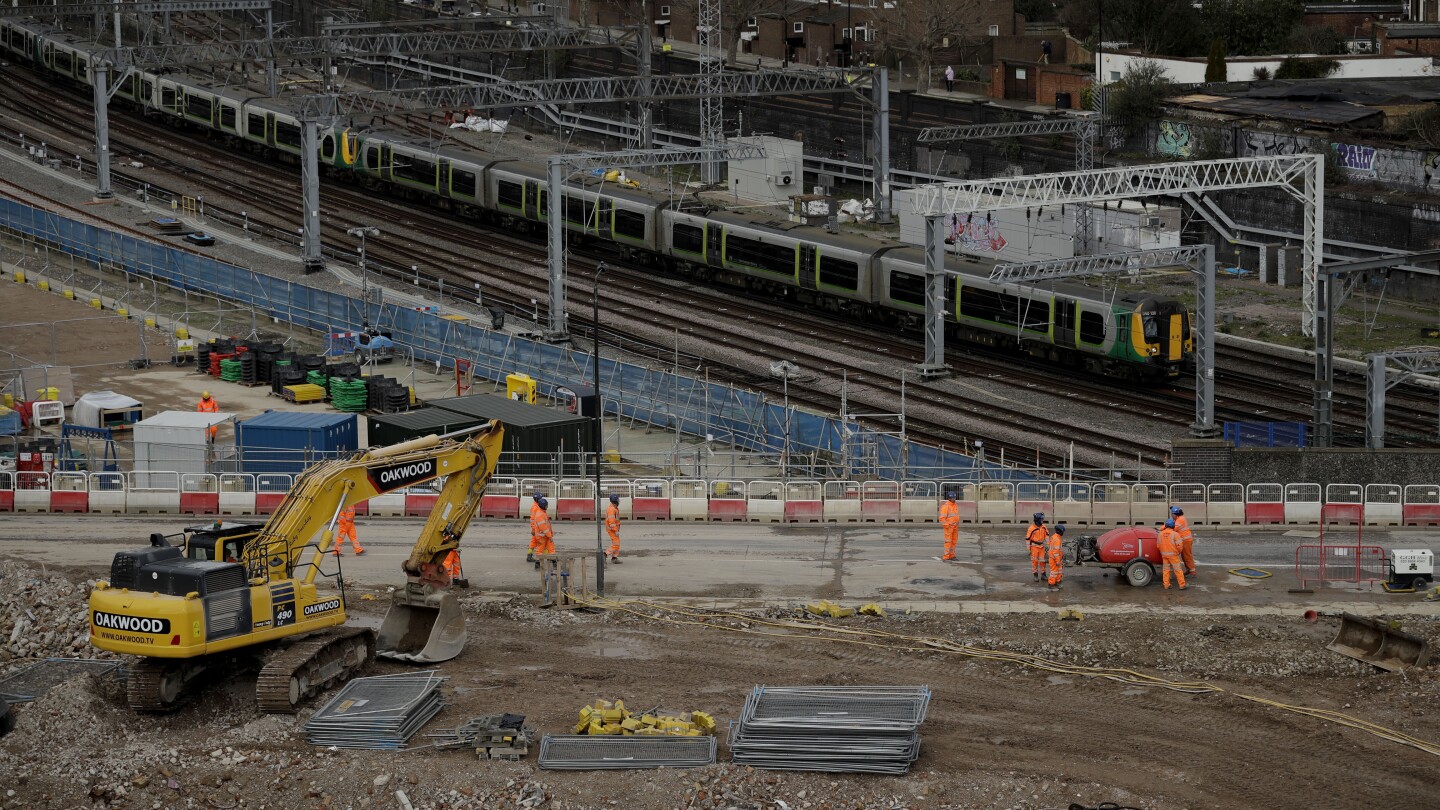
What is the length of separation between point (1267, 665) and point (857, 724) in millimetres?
6934

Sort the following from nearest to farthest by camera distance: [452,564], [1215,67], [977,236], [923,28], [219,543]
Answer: [219,543] → [452,564] → [977,236] → [1215,67] → [923,28]

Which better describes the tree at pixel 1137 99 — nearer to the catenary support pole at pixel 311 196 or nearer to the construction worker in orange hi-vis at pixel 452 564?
the catenary support pole at pixel 311 196

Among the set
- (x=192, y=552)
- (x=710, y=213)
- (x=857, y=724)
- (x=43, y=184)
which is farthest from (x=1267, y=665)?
(x=43, y=184)

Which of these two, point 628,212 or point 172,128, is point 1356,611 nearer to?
point 628,212

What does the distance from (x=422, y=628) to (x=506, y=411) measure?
12876mm

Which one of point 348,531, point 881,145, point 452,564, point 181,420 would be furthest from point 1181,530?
point 881,145

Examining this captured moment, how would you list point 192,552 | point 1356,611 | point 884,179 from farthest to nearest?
point 884,179 < point 1356,611 < point 192,552

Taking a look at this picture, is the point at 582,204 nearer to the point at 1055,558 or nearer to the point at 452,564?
the point at 452,564

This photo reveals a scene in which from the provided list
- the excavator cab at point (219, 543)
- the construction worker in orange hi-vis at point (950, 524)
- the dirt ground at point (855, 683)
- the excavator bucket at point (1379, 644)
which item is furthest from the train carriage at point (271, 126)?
the excavator bucket at point (1379, 644)

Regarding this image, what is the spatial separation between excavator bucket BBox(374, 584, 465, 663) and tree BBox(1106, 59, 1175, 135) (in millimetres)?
49298

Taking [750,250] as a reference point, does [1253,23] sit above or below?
above

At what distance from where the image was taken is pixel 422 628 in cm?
2869

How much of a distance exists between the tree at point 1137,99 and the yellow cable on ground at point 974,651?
4598 centimetres

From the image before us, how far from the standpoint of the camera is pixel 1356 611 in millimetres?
30438
